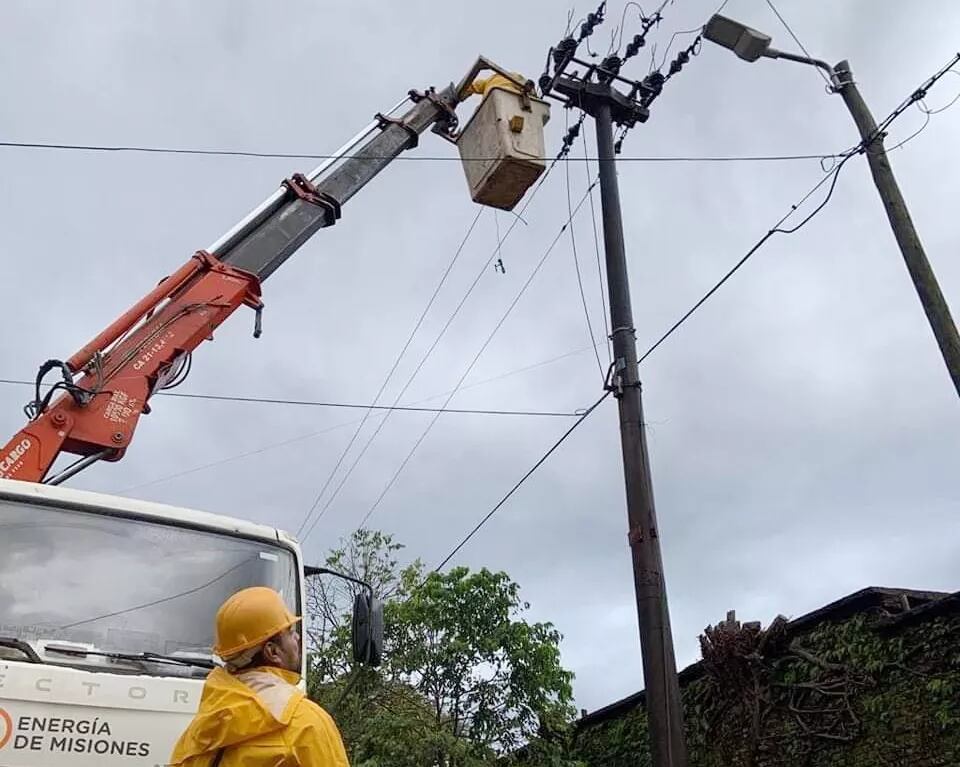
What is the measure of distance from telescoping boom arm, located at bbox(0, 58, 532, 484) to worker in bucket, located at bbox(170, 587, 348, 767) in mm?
3327

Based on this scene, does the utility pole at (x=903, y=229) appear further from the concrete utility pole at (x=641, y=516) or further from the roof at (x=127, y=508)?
the roof at (x=127, y=508)

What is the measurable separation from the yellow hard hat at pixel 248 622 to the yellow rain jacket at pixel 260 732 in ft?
0.43

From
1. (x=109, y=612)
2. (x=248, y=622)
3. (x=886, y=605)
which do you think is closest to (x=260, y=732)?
(x=248, y=622)

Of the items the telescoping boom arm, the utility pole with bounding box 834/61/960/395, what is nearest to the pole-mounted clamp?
the telescoping boom arm

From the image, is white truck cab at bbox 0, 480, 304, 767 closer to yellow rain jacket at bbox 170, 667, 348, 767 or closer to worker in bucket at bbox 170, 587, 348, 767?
worker in bucket at bbox 170, 587, 348, 767

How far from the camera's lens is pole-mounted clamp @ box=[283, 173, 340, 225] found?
25.8ft

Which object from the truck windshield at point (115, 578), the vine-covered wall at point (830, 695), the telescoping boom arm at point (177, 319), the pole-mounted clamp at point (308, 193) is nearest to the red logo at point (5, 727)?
the truck windshield at point (115, 578)

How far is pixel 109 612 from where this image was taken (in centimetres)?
419

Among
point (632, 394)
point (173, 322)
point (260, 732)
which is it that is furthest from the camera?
point (632, 394)

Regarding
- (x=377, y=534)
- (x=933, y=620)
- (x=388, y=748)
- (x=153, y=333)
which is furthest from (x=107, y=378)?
(x=377, y=534)

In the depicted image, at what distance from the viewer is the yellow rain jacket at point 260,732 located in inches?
96.1

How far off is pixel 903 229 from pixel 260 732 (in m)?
6.26

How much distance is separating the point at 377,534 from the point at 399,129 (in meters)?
8.50

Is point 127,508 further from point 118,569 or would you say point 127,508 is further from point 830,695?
point 830,695
